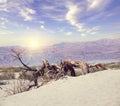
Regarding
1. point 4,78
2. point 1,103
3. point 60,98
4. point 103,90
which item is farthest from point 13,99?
point 4,78

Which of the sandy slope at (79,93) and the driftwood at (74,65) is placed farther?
the driftwood at (74,65)

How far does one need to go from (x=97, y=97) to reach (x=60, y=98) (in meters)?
1.32

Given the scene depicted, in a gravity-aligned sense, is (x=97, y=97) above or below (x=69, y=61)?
below

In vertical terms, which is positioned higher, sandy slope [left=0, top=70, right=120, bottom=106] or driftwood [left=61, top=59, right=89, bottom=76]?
driftwood [left=61, top=59, right=89, bottom=76]

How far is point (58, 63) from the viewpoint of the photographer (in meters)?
15.2

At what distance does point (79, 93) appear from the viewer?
10.0 m

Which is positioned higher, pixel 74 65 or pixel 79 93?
pixel 74 65

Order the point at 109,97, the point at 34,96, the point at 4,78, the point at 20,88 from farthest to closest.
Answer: the point at 4,78
the point at 20,88
the point at 34,96
the point at 109,97

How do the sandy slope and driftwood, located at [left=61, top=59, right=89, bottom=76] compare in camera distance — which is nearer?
the sandy slope

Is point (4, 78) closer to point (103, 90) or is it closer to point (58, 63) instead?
point (58, 63)

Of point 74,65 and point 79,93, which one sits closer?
point 79,93

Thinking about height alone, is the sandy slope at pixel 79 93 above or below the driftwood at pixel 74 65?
below

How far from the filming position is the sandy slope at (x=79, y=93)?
30.1 feet

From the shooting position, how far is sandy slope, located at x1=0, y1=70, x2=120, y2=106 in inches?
361
